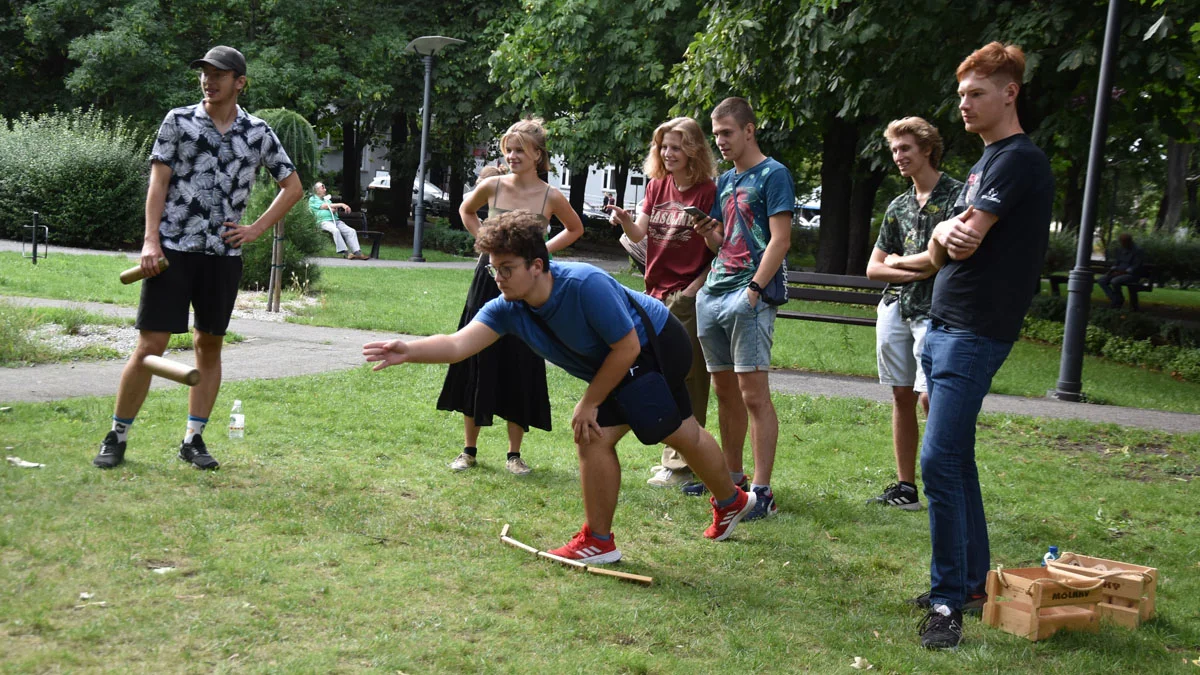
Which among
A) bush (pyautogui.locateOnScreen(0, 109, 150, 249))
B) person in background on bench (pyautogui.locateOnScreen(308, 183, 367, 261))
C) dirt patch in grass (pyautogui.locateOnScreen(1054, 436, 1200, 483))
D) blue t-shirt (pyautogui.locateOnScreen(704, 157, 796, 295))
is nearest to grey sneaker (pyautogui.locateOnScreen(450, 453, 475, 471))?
blue t-shirt (pyautogui.locateOnScreen(704, 157, 796, 295))

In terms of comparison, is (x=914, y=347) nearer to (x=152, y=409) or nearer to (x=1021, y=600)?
(x=1021, y=600)

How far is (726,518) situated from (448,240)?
24.1m

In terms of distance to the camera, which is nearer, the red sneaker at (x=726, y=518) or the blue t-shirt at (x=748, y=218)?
the red sneaker at (x=726, y=518)

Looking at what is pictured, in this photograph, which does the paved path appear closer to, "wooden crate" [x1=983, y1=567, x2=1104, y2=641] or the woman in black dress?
the woman in black dress

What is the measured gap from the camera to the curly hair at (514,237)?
430cm

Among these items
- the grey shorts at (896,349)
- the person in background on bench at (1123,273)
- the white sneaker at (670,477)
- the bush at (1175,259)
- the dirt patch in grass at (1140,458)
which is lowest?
the white sneaker at (670,477)

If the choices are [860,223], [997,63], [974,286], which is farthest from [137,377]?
[860,223]

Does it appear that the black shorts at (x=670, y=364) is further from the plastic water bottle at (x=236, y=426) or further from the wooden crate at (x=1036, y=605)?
the plastic water bottle at (x=236, y=426)

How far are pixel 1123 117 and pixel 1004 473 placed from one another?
8.15 m

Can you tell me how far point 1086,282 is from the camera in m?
10.8

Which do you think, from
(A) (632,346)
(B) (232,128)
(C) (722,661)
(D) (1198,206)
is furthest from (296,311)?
(D) (1198,206)

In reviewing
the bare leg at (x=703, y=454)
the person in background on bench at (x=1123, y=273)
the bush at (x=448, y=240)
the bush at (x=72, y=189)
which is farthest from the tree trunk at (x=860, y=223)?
the bare leg at (x=703, y=454)

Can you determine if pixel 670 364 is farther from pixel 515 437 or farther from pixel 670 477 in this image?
pixel 515 437

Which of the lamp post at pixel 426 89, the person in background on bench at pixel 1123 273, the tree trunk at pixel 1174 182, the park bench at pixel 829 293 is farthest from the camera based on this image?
the tree trunk at pixel 1174 182
